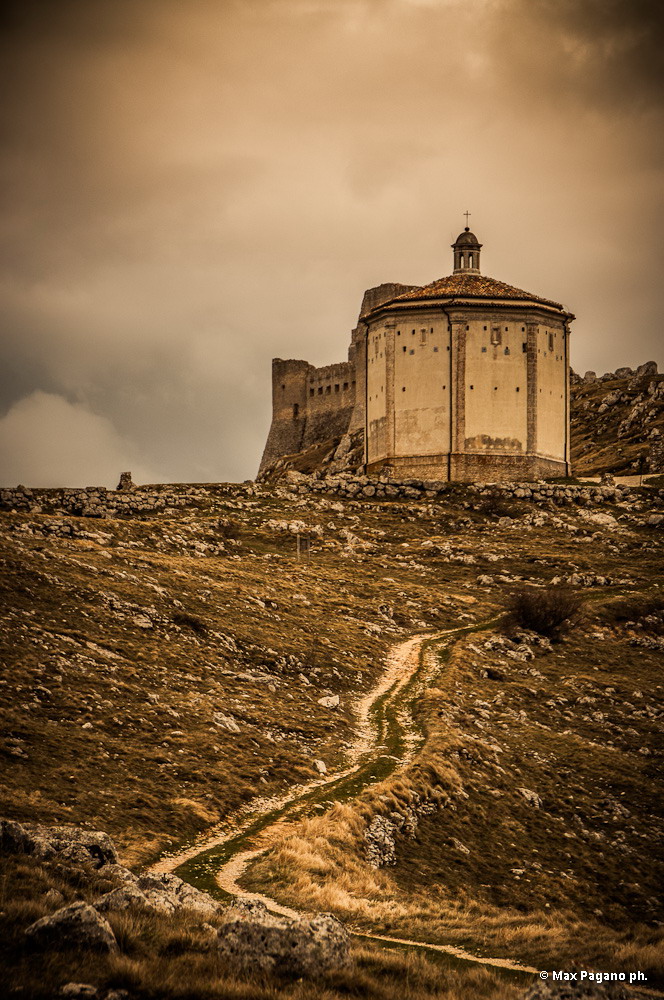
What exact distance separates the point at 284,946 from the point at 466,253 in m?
72.2

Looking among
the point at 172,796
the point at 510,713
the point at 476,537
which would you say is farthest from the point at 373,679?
the point at 476,537

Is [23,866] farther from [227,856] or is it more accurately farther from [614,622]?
[614,622]

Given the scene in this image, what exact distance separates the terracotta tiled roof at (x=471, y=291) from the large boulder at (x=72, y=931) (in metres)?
64.1

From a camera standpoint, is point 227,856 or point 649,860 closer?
point 227,856

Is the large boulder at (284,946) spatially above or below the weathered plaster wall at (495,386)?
below

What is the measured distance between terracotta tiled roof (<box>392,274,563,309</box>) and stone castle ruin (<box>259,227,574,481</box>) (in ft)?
0.30

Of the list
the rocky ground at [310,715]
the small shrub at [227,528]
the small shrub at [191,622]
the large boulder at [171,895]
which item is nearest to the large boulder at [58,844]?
the rocky ground at [310,715]

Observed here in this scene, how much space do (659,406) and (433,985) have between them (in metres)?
99.1

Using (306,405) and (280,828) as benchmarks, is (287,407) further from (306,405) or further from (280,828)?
(280,828)

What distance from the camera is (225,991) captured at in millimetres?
11047

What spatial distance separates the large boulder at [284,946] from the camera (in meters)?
12.1

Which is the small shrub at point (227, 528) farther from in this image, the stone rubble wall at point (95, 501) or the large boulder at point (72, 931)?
the large boulder at point (72, 931)

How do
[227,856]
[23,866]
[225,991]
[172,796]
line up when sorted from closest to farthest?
[225,991], [23,866], [227,856], [172,796]

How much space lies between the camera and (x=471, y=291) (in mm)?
72750
